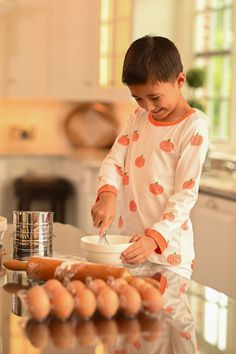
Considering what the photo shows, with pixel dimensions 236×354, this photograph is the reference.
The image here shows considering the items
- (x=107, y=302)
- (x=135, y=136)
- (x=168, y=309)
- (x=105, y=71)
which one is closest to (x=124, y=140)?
(x=135, y=136)

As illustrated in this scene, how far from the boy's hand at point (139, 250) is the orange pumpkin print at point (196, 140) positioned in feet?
1.09

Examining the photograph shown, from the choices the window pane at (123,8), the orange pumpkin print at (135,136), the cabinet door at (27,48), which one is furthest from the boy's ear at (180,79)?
the cabinet door at (27,48)

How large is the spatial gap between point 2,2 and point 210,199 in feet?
8.04

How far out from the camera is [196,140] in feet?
7.25

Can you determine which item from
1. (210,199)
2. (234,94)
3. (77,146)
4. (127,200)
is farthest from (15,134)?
(127,200)

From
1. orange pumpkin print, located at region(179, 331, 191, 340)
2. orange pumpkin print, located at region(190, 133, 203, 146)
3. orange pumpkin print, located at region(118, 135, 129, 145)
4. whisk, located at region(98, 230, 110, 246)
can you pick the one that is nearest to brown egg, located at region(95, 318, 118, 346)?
orange pumpkin print, located at region(179, 331, 191, 340)

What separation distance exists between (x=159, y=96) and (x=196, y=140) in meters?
0.16

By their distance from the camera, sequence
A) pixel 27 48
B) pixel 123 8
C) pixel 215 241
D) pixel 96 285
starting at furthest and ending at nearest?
pixel 27 48, pixel 123 8, pixel 215 241, pixel 96 285

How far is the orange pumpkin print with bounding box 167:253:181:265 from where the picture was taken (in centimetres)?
224

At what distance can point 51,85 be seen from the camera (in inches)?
234

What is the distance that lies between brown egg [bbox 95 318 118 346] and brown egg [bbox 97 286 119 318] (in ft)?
0.05

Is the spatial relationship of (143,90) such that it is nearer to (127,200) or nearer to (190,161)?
(190,161)

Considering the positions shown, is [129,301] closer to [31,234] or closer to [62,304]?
[62,304]

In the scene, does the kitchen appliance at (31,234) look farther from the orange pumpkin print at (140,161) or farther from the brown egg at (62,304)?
the brown egg at (62,304)
